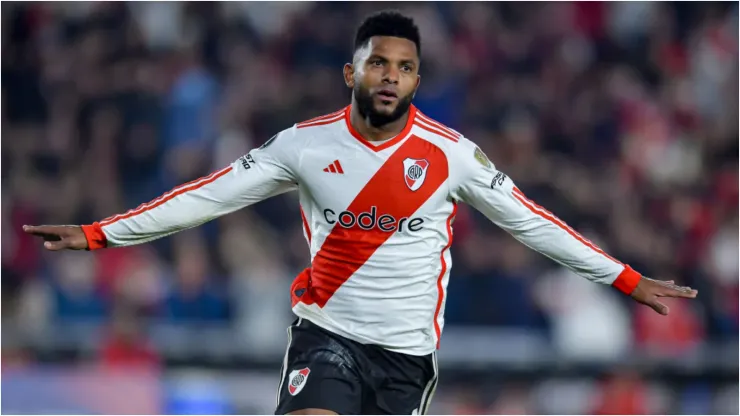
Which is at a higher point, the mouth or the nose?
the nose

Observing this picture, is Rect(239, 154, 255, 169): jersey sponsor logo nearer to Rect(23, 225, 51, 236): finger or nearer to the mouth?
the mouth

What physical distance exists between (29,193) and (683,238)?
5.33 m

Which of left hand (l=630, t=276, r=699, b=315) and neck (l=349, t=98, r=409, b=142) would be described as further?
left hand (l=630, t=276, r=699, b=315)

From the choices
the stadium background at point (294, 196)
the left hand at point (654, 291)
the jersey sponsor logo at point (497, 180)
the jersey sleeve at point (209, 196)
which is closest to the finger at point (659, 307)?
the left hand at point (654, 291)

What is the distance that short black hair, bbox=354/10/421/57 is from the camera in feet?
16.7

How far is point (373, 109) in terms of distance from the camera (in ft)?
16.7

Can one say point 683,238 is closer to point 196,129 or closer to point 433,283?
point 196,129

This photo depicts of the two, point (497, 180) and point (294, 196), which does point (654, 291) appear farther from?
point (294, 196)

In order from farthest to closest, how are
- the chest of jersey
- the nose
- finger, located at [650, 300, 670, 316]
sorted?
finger, located at [650, 300, 670, 316] → the chest of jersey → the nose

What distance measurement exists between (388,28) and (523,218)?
96 centimetres

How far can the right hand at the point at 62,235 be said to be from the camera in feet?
16.8

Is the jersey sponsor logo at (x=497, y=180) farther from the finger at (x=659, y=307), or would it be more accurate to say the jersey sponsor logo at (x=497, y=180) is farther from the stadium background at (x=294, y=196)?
the stadium background at (x=294, y=196)

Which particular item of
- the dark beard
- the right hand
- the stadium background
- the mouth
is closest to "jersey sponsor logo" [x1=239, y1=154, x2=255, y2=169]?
the dark beard

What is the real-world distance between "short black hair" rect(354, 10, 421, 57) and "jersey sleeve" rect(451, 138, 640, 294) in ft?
1.60
